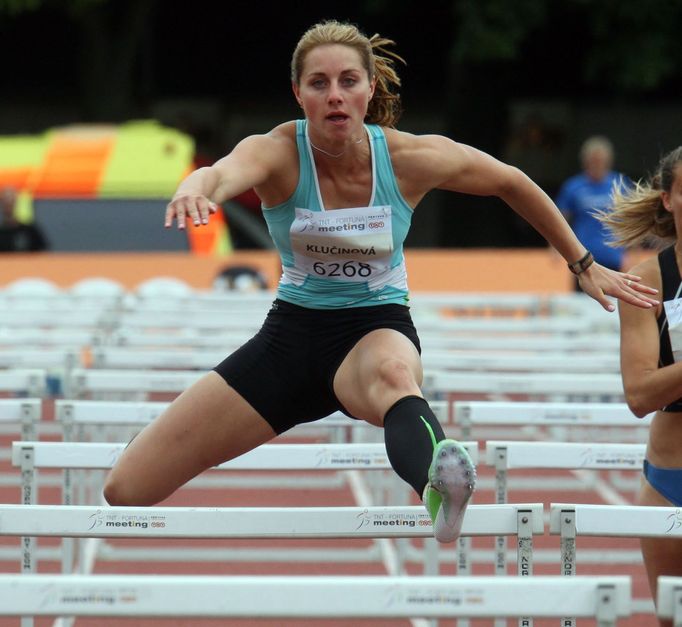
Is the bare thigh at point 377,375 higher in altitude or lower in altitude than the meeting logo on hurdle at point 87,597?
higher

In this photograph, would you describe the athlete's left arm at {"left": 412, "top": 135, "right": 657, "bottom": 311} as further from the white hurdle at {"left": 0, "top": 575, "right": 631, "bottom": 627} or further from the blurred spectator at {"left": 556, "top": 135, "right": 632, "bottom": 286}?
the blurred spectator at {"left": 556, "top": 135, "right": 632, "bottom": 286}

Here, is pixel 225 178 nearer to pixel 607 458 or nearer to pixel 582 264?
pixel 582 264

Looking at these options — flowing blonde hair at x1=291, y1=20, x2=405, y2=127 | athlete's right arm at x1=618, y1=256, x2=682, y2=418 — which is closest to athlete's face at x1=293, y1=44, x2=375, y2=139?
flowing blonde hair at x1=291, y1=20, x2=405, y2=127

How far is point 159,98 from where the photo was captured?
26.6 m

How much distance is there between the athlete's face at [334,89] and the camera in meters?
4.30

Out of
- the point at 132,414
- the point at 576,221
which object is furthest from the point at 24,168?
the point at 132,414

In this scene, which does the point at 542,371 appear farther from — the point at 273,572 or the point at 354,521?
the point at 354,521

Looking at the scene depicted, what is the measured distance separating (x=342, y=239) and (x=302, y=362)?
1.29 feet

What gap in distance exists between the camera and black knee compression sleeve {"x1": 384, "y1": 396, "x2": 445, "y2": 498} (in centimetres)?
387

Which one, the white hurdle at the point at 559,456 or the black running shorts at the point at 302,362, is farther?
the white hurdle at the point at 559,456

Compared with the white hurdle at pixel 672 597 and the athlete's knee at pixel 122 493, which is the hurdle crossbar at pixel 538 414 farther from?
the white hurdle at pixel 672 597

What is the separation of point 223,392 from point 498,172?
1070 millimetres

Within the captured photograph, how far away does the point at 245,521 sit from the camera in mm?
3754

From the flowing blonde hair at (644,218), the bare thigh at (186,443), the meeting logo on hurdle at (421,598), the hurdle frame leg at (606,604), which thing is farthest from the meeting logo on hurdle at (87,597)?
the flowing blonde hair at (644,218)
